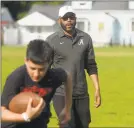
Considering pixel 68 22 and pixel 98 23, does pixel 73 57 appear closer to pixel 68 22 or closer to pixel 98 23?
pixel 68 22

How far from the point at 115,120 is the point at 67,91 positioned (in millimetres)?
7072

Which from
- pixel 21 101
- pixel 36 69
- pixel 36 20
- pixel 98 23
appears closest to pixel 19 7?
pixel 36 20

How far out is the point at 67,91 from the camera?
661 centimetres

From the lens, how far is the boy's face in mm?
5770

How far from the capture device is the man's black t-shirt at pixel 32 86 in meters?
6.05

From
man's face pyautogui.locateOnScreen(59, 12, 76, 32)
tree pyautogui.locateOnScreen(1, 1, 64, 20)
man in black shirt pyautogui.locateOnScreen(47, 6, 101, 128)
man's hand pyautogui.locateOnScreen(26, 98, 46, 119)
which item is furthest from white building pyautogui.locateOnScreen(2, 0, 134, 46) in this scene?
man's hand pyautogui.locateOnScreen(26, 98, 46, 119)

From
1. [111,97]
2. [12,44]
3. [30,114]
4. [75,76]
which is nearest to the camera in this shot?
Answer: [30,114]

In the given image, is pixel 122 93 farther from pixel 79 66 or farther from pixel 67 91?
pixel 67 91

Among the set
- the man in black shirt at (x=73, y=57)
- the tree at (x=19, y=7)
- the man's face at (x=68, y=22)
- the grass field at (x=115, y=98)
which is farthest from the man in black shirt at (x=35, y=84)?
the tree at (x=19, y=7)

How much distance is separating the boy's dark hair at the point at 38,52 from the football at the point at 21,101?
366mm

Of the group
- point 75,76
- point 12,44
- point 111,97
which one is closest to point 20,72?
point 75,76

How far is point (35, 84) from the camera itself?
6180 mm

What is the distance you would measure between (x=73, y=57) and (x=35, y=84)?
2323 mm

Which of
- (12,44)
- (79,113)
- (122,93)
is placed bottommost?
(12,44)
